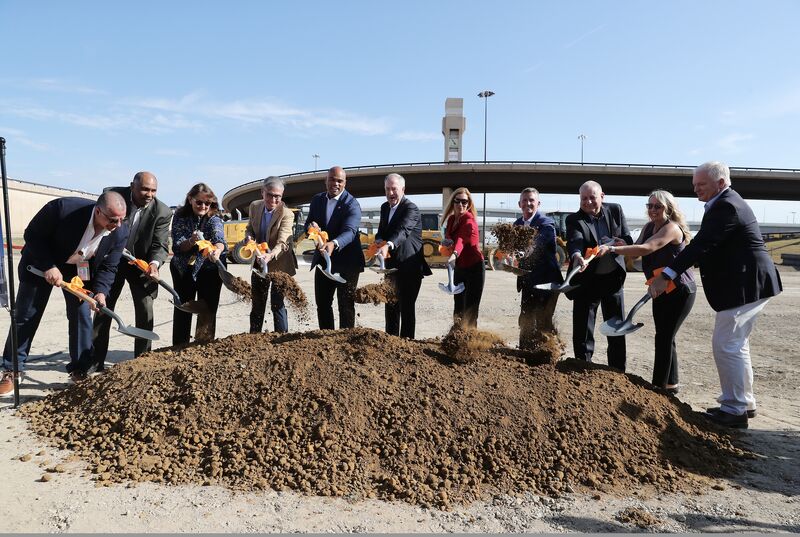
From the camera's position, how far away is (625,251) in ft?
12.7

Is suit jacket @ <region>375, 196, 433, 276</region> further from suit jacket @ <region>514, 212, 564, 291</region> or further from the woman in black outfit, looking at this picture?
the woman in black outfit

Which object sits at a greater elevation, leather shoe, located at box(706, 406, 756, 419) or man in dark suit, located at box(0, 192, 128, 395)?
man in dark suit, located at box(0, 192, 128, 395)

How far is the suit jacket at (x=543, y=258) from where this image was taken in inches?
173

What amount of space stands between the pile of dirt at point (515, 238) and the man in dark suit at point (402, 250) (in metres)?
0.71

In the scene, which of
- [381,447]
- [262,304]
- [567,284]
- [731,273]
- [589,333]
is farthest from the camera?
[262,304]

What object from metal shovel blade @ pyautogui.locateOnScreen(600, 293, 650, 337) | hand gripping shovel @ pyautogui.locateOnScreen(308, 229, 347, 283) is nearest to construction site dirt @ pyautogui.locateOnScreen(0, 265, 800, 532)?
metal shovel blade @ pyautogui.locateOnScreen(600, 293, 650, 337)

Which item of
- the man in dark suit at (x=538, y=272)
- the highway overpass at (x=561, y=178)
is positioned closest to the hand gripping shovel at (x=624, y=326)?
the man in dark suit at (x=538, y=272)

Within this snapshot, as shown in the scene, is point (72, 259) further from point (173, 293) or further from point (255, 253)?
point (255, 253)

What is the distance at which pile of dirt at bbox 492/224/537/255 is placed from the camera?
448cm

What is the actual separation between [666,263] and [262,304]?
11.1 ft

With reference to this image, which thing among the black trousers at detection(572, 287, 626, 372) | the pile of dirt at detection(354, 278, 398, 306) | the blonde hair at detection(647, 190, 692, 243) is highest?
the blonde hair at detection(647, 190, 692, 243)

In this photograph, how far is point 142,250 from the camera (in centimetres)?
448

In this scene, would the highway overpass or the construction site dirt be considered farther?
the highway overpass

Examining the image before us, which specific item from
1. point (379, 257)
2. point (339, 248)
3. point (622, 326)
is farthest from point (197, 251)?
point (622, 326)
